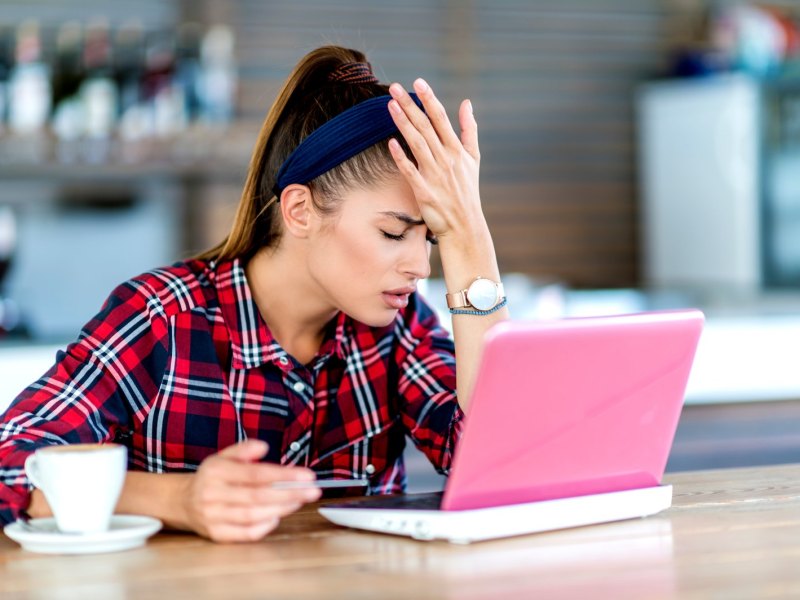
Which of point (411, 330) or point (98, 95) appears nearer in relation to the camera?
point (411, 330)

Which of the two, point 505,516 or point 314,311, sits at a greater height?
point 314,311

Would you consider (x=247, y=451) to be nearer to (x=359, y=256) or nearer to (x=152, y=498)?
(x=152, y=498)

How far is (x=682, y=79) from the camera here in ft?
13.0

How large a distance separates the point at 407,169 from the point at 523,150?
2613mm

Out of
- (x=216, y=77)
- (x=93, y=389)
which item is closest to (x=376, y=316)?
(x=93, y=389)

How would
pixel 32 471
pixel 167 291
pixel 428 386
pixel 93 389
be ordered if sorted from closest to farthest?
pixel 32 471
pixel 93 389
pixel 167 291
pixel 428 386

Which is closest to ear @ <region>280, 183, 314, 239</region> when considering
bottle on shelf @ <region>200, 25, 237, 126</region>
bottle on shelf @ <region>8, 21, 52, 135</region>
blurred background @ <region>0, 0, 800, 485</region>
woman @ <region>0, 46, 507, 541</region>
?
woman @ <region>0, 46, 507, 541</region>

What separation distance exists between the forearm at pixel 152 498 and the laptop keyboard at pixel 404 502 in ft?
0.46

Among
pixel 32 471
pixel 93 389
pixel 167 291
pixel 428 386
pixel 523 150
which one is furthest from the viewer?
pixel 523 150

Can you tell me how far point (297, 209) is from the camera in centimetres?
145

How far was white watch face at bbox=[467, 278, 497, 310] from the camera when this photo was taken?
4.61 ft

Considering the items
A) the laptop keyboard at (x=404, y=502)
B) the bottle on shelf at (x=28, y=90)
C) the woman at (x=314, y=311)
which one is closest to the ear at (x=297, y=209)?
the woman at (x=314, y=311)

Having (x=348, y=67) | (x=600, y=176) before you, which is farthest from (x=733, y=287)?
(x=348, y=67)

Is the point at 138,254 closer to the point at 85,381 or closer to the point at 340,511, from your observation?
the point at 85,381
